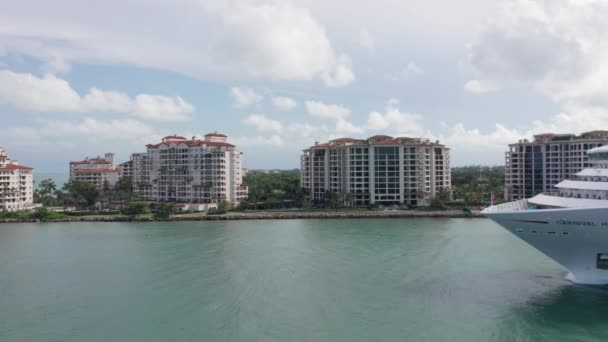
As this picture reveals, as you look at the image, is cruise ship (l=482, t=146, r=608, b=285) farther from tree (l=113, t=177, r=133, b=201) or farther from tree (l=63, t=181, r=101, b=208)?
tree (l=113, t=177, r=133, b=201)

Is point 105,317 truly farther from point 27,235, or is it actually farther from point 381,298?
point 27,235

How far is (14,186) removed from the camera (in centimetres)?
4781

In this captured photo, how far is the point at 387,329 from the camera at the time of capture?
13391 mm

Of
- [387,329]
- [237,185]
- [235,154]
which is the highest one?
[235,154]

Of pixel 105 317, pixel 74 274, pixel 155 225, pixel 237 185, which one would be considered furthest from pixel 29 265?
pixel 237 185

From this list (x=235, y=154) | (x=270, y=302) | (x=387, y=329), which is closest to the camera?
(x=387, y=329)

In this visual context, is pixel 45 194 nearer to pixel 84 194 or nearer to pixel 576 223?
pixel 84 194

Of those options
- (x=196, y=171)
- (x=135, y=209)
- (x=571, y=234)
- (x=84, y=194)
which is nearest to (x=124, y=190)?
(x=84, y=194)

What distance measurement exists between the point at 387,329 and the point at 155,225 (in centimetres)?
2829

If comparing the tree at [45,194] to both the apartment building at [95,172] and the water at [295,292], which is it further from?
the water at [295,292]

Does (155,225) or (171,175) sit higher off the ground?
(171,175)

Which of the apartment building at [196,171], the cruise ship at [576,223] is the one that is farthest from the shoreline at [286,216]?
the cruise ship at [576,223]

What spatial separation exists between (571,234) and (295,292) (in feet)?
30.7

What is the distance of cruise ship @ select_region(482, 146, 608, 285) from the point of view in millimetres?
14688
